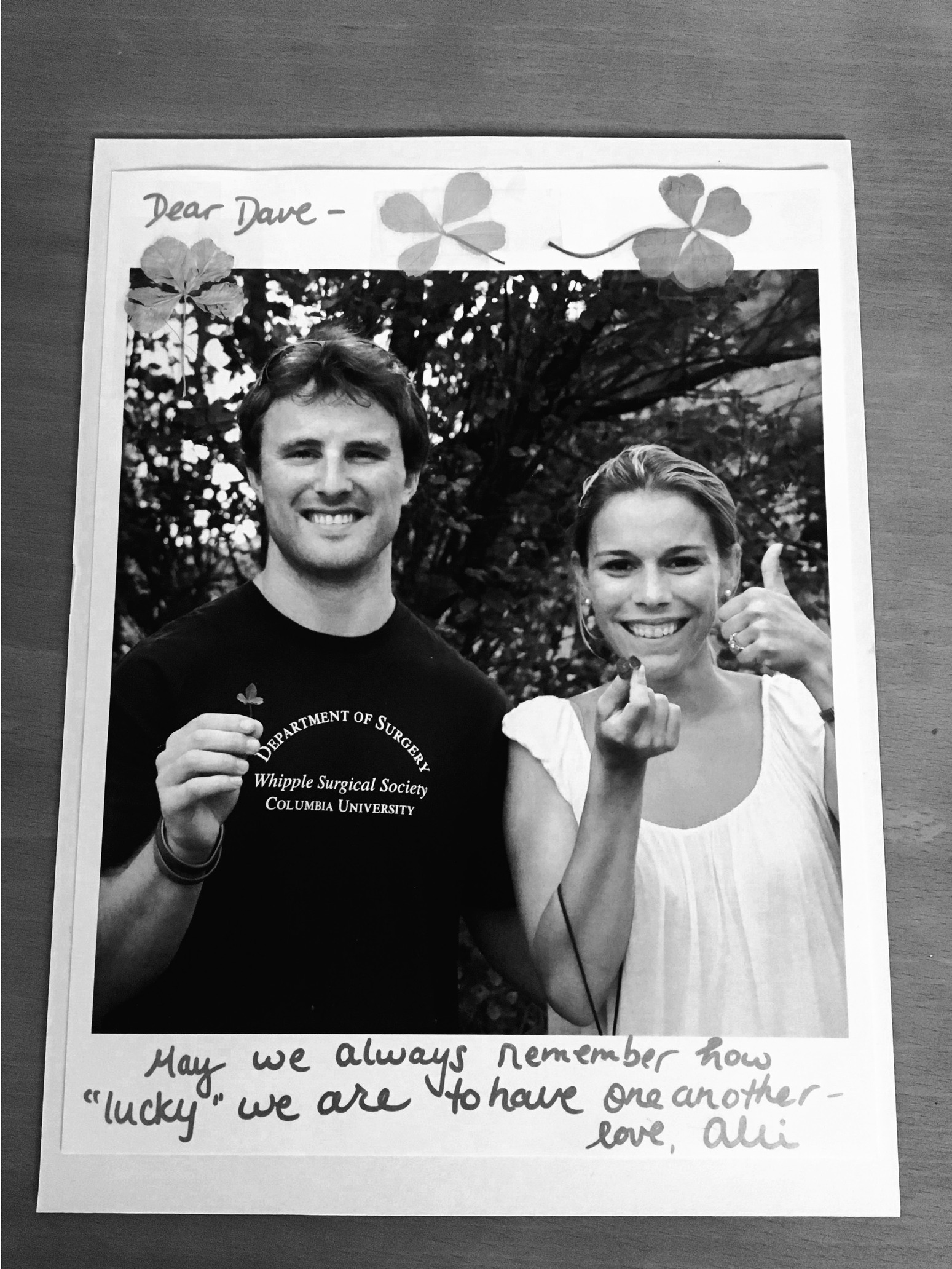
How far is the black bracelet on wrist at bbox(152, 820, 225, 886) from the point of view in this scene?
21.8 inches

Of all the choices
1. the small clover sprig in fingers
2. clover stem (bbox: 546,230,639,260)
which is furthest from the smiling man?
clover stem (bbox: 546,230,639,260)

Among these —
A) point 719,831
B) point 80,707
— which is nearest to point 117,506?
point 80,707

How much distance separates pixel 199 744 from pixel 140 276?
0.91 feet

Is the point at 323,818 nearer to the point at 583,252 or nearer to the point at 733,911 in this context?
the point at 733,911

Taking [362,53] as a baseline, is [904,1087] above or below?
below

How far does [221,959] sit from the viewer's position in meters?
0.55

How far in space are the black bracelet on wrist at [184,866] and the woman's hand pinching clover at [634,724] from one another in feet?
0.69

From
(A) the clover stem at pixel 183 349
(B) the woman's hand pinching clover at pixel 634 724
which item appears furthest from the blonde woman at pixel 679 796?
(A) the clover stem at pixel 183 349

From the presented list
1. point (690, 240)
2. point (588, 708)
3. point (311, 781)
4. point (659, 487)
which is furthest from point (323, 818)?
point (690, 240)

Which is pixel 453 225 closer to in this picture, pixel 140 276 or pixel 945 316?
pixel 140 276

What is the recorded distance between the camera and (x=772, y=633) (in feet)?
1.90

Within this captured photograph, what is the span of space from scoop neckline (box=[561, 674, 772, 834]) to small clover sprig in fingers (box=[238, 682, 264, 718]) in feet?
0.54

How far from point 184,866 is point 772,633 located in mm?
340

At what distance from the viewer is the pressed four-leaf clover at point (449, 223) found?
613mm
